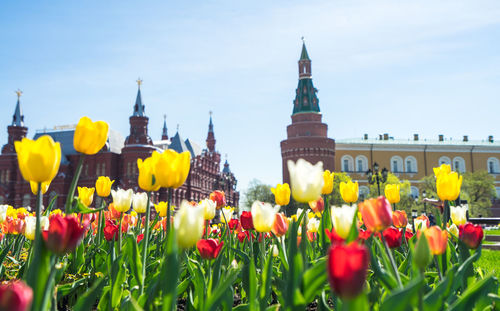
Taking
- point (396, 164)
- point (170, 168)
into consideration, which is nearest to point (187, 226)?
point (170, 168)

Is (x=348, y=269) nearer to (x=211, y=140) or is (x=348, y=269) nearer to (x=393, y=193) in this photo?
(x=393, y=193)

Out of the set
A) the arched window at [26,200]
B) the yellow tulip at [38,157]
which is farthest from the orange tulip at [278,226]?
the arched window at [26,200]

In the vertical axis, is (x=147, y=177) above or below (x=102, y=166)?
below

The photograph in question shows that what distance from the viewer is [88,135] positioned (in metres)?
1.40

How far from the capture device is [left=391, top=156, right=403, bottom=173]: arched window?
45250 millimetres

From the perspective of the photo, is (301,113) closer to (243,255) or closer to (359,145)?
(359,145)

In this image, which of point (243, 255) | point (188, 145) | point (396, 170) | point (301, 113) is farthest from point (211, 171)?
point (243, 255)

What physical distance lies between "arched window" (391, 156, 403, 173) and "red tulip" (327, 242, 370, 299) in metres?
47.0

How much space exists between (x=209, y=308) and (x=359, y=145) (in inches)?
1775

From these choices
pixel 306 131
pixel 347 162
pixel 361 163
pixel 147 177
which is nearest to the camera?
pixel 147 177

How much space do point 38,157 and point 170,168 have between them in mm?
413

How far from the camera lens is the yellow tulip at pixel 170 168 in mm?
1409

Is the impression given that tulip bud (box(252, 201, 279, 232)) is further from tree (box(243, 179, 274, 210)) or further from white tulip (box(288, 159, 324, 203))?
tree (box(243, 179, 274, 210))

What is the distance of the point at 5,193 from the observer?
1577 inches
